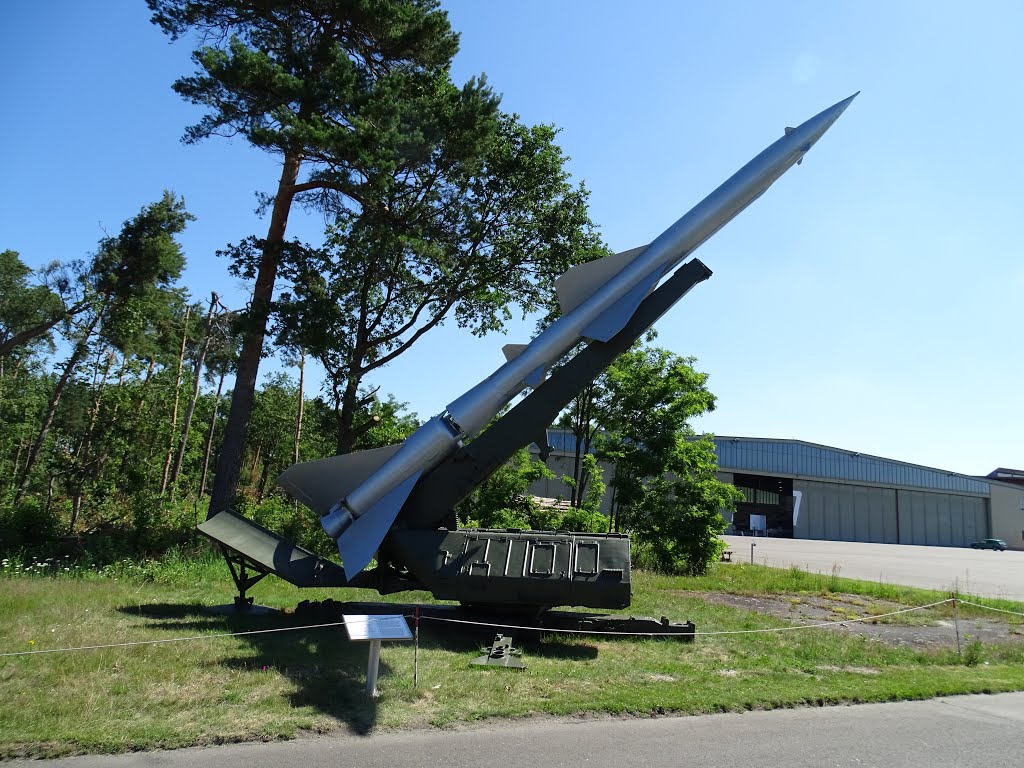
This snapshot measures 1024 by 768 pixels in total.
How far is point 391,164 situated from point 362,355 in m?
5.19

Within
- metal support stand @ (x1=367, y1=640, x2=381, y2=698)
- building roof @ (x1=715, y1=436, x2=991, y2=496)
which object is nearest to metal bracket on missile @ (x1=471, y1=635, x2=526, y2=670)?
metal support stand @ (x1=367, y1=640, x2=381, y2=698)

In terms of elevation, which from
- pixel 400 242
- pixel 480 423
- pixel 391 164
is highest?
pixel 391 164

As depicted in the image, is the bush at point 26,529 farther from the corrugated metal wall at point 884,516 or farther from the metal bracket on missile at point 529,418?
the corrugated metal wall at point 884,516

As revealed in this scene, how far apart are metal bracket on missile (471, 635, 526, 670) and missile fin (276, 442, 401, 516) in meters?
2.69

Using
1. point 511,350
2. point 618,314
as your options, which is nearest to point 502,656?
point 511,350

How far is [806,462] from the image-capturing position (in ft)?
152

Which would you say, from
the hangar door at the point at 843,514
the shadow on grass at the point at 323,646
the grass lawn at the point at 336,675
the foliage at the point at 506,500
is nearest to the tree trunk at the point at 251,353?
the grass lawn at the point at 336,675

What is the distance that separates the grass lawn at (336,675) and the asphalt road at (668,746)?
0.79ft

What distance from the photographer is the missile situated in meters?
8.09

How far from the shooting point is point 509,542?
317 inches

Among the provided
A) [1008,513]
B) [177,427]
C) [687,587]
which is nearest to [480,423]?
→ [687,587]

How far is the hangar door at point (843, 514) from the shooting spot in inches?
1871

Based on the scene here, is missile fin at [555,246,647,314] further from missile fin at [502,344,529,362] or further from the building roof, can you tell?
the building roof

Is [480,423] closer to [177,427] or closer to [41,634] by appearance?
[41,634]
